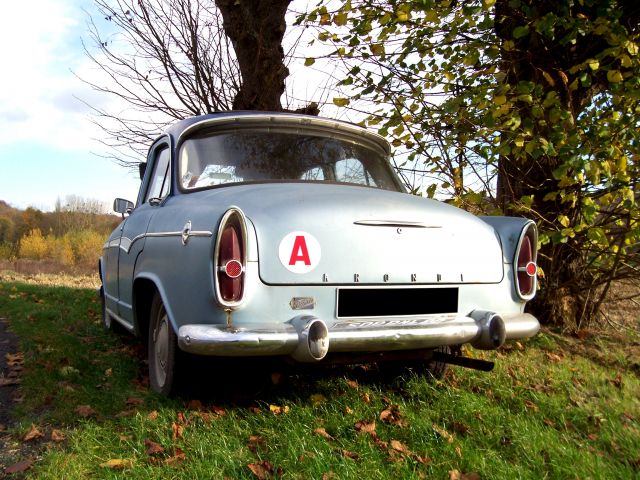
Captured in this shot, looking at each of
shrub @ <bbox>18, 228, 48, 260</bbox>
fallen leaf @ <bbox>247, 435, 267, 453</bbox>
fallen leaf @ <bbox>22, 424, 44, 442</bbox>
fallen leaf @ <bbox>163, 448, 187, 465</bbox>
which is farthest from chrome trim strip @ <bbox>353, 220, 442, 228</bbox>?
shrub @ <bbox>18, 228, 48, 260</bbox>

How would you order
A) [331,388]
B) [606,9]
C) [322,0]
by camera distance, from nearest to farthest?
[331,388], [606,9], [322,0]

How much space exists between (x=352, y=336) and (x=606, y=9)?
403 centimetres

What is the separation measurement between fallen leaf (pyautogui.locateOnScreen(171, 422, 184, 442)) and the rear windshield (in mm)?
1472

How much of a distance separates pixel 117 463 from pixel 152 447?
196mm

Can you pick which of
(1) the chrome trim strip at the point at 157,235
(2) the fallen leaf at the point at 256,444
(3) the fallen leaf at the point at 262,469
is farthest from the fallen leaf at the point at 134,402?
(3) the fallen leaf at the point at 262,469

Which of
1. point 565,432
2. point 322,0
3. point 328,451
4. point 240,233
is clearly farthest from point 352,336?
point 322,0

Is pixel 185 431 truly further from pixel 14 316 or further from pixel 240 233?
pixel 14 316

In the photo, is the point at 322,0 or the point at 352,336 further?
the point at 322,0

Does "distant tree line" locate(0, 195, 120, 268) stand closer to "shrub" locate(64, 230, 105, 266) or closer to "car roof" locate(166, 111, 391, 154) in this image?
"shrub" locate(64, 230, 105, 266)

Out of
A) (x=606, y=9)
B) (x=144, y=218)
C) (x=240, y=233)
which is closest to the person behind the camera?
(x=240, y=233)

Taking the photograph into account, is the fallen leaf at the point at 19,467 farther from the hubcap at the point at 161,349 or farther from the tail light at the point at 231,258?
the tail light at the point at 231,258

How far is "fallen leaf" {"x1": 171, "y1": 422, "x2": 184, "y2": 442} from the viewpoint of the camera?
294cm

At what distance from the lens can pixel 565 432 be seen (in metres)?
3.25

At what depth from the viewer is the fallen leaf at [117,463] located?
265 cm
